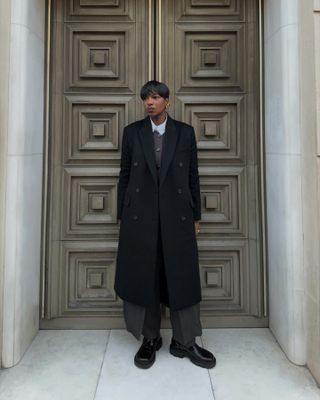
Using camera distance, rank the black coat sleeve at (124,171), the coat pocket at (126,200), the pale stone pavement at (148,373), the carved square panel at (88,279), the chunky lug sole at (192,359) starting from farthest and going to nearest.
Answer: the carved square panel at (88,279)
the black coat sleeve at (124,171)
the coat pocket at (126,200)
the chunky lug sole at (192,359)
the pale stone pavement at (148,373)

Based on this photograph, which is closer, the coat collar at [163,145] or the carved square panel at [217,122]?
the coat collar at [163,145]

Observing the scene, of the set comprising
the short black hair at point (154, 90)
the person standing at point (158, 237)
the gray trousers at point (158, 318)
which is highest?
the short black hair at point (154, 90)

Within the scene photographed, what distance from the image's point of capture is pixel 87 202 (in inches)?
144

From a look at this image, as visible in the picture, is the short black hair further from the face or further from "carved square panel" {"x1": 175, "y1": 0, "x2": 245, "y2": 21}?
"carved square panel" {"x1": 175, "y1": 0, "x2": 245, "y2": 21}

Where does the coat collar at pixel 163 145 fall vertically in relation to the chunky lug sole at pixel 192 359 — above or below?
above

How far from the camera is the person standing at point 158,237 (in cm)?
302

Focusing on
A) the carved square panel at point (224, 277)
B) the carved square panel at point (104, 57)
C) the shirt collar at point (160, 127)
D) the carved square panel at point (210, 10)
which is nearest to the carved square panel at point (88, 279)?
the carved square panel at point (224, 277)

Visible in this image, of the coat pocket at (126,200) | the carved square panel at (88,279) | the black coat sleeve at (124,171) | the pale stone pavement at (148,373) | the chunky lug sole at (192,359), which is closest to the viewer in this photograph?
the pale stone pavement at (148,373)

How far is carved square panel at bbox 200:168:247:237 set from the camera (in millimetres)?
3645

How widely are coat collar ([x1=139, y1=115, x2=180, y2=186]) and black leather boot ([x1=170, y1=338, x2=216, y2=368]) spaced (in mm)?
1331

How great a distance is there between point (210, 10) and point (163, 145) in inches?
61.9

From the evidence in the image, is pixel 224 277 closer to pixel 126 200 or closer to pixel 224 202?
Result: pixel 224 202

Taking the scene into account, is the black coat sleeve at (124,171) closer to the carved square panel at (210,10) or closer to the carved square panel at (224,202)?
the carved square panel at (224,202)

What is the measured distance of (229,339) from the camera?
343 centimetres
